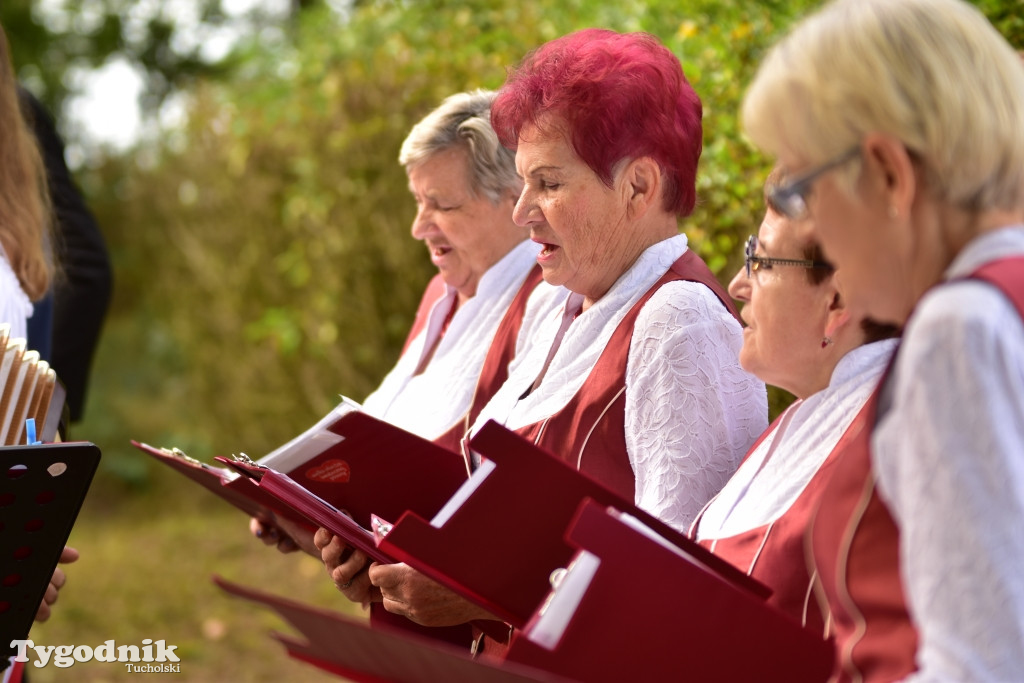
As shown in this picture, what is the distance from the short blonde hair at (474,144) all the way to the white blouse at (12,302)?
1.07m

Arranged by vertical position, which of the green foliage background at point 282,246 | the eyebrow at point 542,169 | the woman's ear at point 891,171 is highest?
the woman's ear at point 891,171

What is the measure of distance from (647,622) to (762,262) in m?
0.68

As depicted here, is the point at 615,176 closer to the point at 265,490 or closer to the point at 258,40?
the point at 265,490

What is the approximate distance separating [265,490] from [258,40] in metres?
8.09

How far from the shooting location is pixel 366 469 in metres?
2.38

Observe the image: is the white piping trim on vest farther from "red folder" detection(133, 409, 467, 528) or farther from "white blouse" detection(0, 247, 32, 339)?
"white blouse" detection(0, 247, 32, 339)

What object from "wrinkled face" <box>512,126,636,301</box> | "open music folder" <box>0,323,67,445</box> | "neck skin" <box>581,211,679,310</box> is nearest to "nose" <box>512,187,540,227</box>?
"wrinkled face" <box>512,126,636,301</box>

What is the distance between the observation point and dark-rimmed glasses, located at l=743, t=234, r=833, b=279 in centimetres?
184

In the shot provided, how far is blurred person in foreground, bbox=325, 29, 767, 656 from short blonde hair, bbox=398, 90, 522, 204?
0.47 m

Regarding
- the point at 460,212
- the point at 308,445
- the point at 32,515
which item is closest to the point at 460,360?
the point at 460,212

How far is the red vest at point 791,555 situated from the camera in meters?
1.70

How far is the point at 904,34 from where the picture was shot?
1.25m

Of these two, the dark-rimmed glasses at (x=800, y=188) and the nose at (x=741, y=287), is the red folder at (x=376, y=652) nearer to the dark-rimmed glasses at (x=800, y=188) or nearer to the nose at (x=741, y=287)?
the dark-rimmed glasses at (x=800, y=188)

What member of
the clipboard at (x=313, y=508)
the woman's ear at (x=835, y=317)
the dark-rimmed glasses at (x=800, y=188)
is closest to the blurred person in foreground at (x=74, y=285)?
the clipboard at (x=313, y=508)
